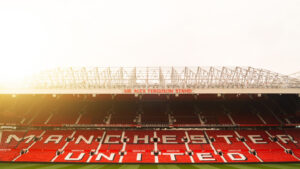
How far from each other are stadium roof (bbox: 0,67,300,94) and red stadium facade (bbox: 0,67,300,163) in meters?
0.13

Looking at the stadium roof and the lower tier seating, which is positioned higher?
the stadium roof

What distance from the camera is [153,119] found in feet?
88.8

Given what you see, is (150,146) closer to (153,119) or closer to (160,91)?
(153,119)

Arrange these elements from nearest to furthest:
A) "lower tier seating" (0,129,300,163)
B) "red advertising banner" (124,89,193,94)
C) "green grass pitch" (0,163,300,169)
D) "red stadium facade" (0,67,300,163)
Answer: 1. "green grass pitch" (0,163,300,169)
2. "lower tier seating" (0,129,300,163)
3. "red stadium facade" (0,67,300,163)
4. "red advertising banner" (124,89,193,94)

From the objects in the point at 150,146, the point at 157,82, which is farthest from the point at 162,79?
the point at 150,146

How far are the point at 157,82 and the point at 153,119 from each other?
597cm

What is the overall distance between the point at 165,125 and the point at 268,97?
17583 mm

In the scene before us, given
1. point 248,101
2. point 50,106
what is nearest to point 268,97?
point 248,101

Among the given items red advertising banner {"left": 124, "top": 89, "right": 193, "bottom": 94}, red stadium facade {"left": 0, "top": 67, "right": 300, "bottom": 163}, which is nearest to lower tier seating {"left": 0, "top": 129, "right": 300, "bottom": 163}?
red stadium facade {"left": 0, "top": 67, "right": 300, "bottom": 163}

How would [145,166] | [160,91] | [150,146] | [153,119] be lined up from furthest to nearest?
[153,119] < [160,91] < [150,146] < [145,166]

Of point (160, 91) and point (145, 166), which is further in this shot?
point (160, 91)

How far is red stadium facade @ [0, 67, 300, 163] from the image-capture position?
21.1 m

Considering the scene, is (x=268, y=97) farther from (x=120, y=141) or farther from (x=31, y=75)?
(x=31, y=75)

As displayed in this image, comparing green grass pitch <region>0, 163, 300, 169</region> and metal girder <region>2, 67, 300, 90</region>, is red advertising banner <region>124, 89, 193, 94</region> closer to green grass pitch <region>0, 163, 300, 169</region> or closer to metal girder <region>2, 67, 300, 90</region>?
metal girder <region>2, 67, 300, 90</region>
